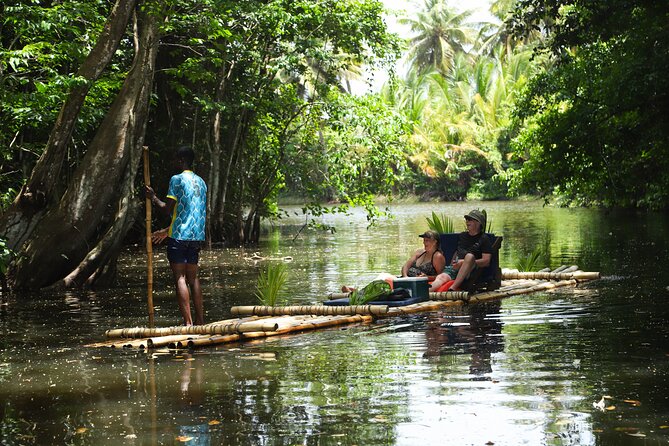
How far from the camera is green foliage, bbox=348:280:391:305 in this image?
41.0ft

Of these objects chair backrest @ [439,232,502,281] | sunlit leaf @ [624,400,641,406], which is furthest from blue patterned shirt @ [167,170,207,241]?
sunlit leaf @ [624,400,641,406]

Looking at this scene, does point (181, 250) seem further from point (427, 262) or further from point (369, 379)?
point (427, 262)

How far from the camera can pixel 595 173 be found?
25.1m

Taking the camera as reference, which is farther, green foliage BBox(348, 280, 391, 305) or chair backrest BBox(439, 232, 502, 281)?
chair backrest BBox(439, 232, 502, 281)

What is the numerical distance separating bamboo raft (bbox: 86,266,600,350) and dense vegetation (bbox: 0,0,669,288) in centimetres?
617

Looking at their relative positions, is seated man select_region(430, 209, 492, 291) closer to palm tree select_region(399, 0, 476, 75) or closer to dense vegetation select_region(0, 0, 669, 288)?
dense vegetation select_region(0, 0, 669, 288)

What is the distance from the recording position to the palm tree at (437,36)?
79250 mm

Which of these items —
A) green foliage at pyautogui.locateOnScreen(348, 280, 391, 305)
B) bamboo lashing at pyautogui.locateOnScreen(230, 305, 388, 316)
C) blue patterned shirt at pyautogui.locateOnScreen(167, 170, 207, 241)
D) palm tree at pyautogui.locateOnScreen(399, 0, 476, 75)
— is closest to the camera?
blue patterned shirt at pyautogui.locateOnScreen(167, 170, 207, 241)

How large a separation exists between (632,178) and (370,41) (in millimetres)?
8103

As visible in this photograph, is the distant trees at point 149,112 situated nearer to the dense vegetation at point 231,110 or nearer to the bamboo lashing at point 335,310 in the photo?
the dense vegetation at point 231,110

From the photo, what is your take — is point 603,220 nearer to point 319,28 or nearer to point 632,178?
point 632,178

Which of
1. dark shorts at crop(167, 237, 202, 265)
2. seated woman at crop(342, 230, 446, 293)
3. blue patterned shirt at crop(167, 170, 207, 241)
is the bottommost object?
seated woman at crop(342, 230, 446, 293)

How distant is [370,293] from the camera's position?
494 inches

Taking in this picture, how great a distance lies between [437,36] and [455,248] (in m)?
68.0
